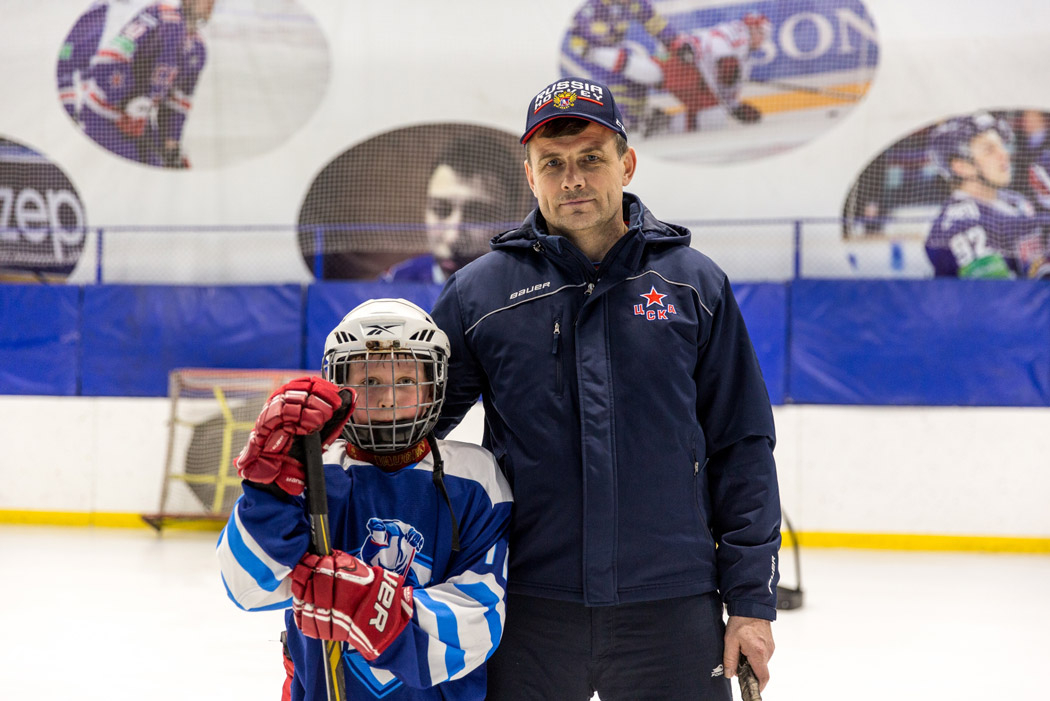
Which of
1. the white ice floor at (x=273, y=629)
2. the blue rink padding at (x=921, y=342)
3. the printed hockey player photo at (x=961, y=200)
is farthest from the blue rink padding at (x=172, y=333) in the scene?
the printed hockey player photo at (x=961, y=200)

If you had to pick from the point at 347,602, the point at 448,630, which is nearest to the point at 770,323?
the point at 448,630

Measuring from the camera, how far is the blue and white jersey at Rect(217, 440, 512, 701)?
1.29 metres

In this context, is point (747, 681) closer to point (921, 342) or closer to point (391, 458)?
point (391, 458)

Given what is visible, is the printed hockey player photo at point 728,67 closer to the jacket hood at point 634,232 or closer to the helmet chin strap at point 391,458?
the jacket hood at point 634,232

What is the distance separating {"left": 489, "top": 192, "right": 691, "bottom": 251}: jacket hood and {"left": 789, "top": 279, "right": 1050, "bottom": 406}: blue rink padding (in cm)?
503

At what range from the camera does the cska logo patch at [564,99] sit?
5.08ft

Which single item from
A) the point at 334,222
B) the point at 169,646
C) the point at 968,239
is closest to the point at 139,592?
the point at 169,646

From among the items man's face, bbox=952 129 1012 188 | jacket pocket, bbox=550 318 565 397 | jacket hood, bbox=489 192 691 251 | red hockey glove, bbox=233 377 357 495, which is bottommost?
red hockey glove, bbox=233 377 357 495

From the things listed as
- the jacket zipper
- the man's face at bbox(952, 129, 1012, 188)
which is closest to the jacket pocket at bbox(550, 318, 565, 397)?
the jacket zipper

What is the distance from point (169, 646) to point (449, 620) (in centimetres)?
315

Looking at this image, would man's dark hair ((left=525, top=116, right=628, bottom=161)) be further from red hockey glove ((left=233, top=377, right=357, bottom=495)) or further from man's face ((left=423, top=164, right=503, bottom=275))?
man's face ((left=423, top=164, right=503, bottom=275))

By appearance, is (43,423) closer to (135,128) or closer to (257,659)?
(135,128)

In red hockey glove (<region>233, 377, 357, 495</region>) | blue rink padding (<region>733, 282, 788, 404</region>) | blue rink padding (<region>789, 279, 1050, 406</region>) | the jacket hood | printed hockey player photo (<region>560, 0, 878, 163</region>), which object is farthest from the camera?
printed hockey player photo (<region>560, 0, 878, 163</region>)

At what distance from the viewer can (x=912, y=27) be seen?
284 inches
